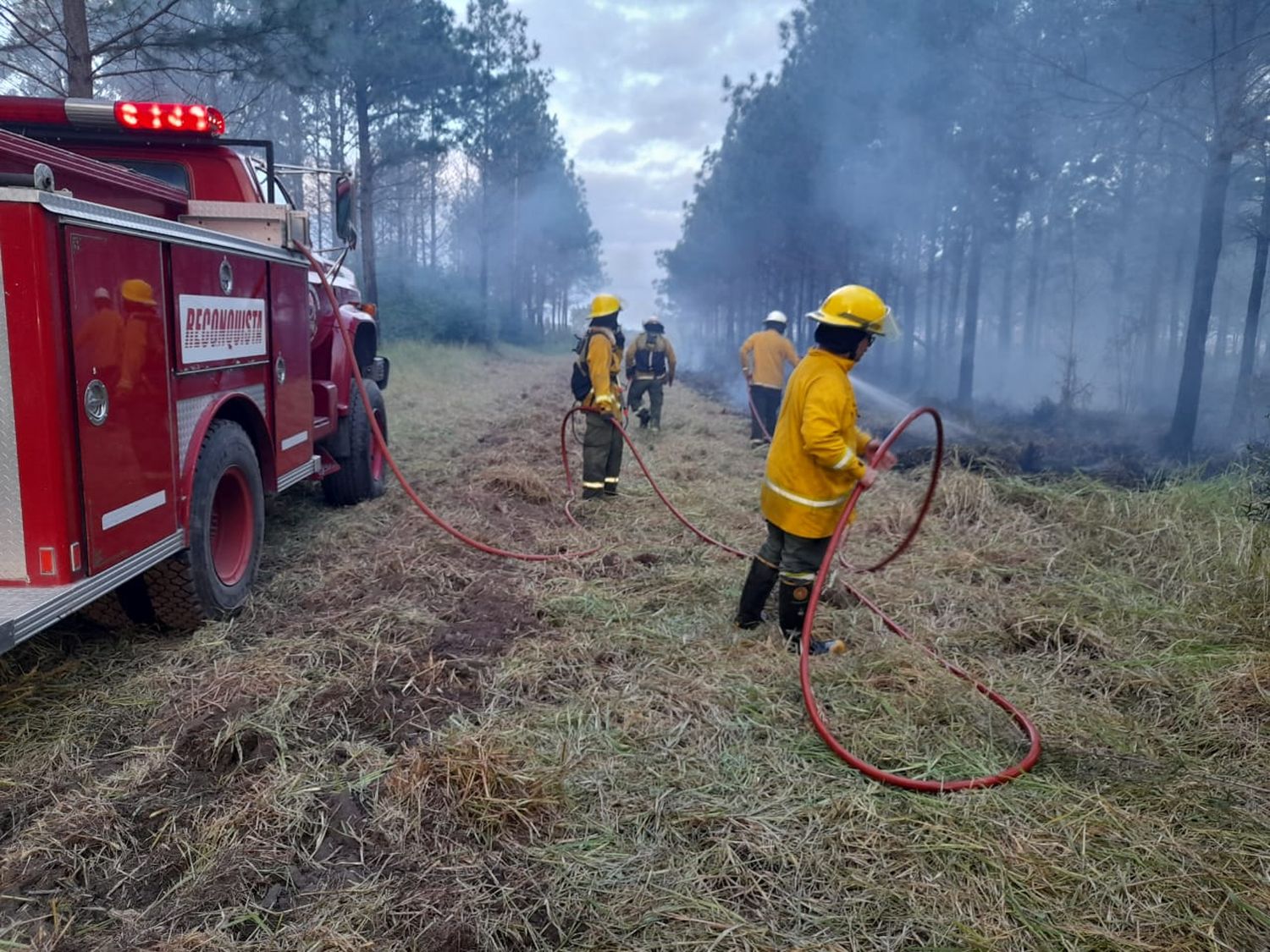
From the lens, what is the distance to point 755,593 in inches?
168

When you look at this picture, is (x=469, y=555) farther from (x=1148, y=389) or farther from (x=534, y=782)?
(x=1148, y=389)

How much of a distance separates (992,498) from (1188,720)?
3501mm

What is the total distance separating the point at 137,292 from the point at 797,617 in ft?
10.4

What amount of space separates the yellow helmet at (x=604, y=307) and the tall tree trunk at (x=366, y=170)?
13460mm

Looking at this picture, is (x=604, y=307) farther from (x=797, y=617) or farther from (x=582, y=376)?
(x=797, y=617)

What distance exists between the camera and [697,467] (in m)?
8.95

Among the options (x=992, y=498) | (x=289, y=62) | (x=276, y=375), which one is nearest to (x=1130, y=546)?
(x=992, y=498)

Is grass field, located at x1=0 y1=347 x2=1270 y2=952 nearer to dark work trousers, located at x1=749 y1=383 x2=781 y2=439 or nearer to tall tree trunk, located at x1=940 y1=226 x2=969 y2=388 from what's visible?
dark work trousers, located at x1=749 y1=383 x2=781 y2=439

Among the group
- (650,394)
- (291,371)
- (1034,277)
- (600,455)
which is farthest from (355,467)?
(1034,277)

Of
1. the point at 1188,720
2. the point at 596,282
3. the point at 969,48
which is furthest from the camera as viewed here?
the point at 596,282

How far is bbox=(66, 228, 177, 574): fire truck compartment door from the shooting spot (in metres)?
2.88

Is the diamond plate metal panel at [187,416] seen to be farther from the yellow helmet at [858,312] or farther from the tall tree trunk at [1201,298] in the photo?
the tall tree trunk at [1201,298]

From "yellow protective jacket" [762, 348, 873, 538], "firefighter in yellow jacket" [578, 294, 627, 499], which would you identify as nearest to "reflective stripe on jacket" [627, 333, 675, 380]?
"firefighter in yellow jacket" [578, 294, 627, 499]

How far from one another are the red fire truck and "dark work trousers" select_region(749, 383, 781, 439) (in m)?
6.26
